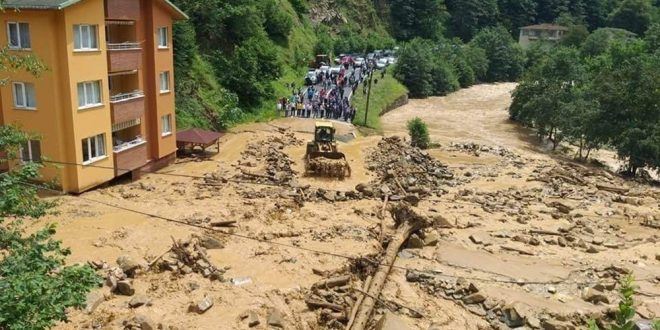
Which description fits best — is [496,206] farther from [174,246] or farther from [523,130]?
[523,130]

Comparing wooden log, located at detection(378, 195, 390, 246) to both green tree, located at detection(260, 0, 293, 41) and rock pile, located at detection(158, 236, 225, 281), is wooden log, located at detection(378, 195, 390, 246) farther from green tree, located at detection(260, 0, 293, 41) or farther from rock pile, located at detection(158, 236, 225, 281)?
green tree, located at detection(260, 0, 293, 41)

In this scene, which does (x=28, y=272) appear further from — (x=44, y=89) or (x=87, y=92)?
(x=87, y=92)

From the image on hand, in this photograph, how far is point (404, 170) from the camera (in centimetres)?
3953

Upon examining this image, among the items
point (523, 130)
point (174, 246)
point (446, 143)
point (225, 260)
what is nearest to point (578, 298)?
point (225, 260)

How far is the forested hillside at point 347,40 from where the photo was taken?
50.3 metres

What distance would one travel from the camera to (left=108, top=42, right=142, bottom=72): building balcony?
3062cm

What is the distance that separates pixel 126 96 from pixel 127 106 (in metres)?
0.76

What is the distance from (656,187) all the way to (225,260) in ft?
114

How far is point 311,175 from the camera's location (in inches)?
1443

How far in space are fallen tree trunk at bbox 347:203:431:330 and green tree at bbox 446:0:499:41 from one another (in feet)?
370

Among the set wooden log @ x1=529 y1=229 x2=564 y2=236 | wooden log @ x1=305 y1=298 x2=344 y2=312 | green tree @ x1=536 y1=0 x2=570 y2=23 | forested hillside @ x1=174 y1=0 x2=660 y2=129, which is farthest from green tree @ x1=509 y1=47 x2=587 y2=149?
green tree @ x1=536 y1=0 x2=570 y2=23

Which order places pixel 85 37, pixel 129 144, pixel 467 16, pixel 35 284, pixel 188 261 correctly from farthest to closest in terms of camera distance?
1. pixel 467 16
2. pixel 129 144
3. pixel 85 37
4. pixel 188 261
5. pixel 35 284

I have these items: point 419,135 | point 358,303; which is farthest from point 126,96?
point 419,135

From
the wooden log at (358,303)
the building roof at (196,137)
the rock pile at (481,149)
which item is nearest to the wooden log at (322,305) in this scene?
the wooden log at (358,303)
